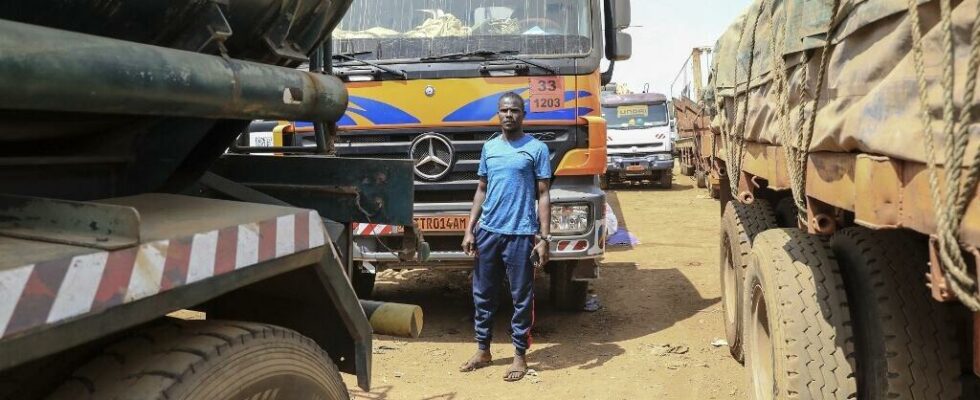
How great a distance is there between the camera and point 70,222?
1.48 meters

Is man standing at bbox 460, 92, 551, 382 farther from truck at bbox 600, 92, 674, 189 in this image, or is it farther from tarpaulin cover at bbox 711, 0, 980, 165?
truck at bbox 600, 92, 674, 189

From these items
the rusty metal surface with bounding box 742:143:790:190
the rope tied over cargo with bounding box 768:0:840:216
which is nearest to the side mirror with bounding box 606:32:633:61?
the rusty metal surface with bounding box 742:143:790:190

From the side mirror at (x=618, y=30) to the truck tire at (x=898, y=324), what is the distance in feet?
9.51

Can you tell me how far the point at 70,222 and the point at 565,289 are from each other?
14.9ft

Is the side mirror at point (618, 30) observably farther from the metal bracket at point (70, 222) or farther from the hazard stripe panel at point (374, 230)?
the metal bracket at point (70, 222)

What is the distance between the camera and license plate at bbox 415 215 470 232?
5.16 metres

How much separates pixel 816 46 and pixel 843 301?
814 millimetres

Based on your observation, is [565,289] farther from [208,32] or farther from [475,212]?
[208,32]

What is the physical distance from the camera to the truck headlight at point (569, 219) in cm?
502

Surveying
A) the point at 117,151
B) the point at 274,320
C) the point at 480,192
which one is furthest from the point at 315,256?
the point at 480,192

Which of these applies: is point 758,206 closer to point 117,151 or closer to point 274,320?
point 274,320

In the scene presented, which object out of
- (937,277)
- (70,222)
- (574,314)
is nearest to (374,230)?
(574,314)

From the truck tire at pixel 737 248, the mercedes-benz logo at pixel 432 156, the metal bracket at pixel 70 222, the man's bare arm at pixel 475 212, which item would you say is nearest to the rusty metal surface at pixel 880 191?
the metal bracket at pixel 70 222

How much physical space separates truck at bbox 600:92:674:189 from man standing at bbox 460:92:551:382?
1343 cm
